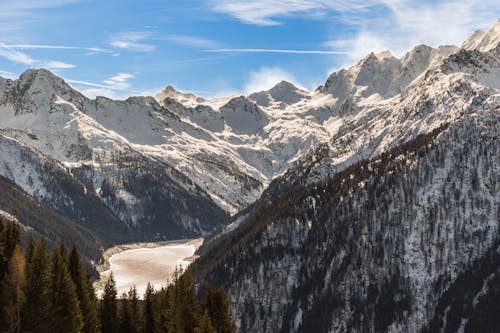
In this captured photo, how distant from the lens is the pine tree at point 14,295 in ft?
244

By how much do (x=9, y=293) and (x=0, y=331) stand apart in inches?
150

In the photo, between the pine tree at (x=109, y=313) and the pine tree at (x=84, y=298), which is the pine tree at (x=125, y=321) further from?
the pine tree at (x=84, y=298)

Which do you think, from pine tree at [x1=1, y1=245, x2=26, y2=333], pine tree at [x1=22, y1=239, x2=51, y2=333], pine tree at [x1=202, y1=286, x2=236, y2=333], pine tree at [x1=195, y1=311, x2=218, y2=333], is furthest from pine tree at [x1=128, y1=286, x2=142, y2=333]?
pine tree at [x1=1, y1=245, x2=26, y2=333]

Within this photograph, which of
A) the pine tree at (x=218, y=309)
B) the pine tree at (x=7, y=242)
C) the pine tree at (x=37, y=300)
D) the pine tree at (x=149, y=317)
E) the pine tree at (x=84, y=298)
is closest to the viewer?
the pine tree at (x=37, y=300)

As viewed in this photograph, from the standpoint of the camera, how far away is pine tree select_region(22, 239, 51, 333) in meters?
74.8

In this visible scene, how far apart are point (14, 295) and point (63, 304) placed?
592cm

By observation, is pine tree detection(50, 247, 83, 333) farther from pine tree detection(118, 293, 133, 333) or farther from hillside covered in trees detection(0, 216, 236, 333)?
pine tree detection(118, 293, 133, 333)

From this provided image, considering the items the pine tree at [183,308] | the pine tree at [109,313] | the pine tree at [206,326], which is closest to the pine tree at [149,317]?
the pine tree at [109,313]

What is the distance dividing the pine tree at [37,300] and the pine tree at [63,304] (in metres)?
1.20

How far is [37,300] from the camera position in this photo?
247 feet

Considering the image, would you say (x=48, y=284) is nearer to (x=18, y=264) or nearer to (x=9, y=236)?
(x=18, y=264)

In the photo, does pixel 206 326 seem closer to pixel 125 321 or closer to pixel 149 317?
pixel 149 317

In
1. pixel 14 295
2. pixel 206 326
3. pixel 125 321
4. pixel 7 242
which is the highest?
pixel 7 242

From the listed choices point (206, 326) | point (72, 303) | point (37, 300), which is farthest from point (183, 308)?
point (37, 300)
